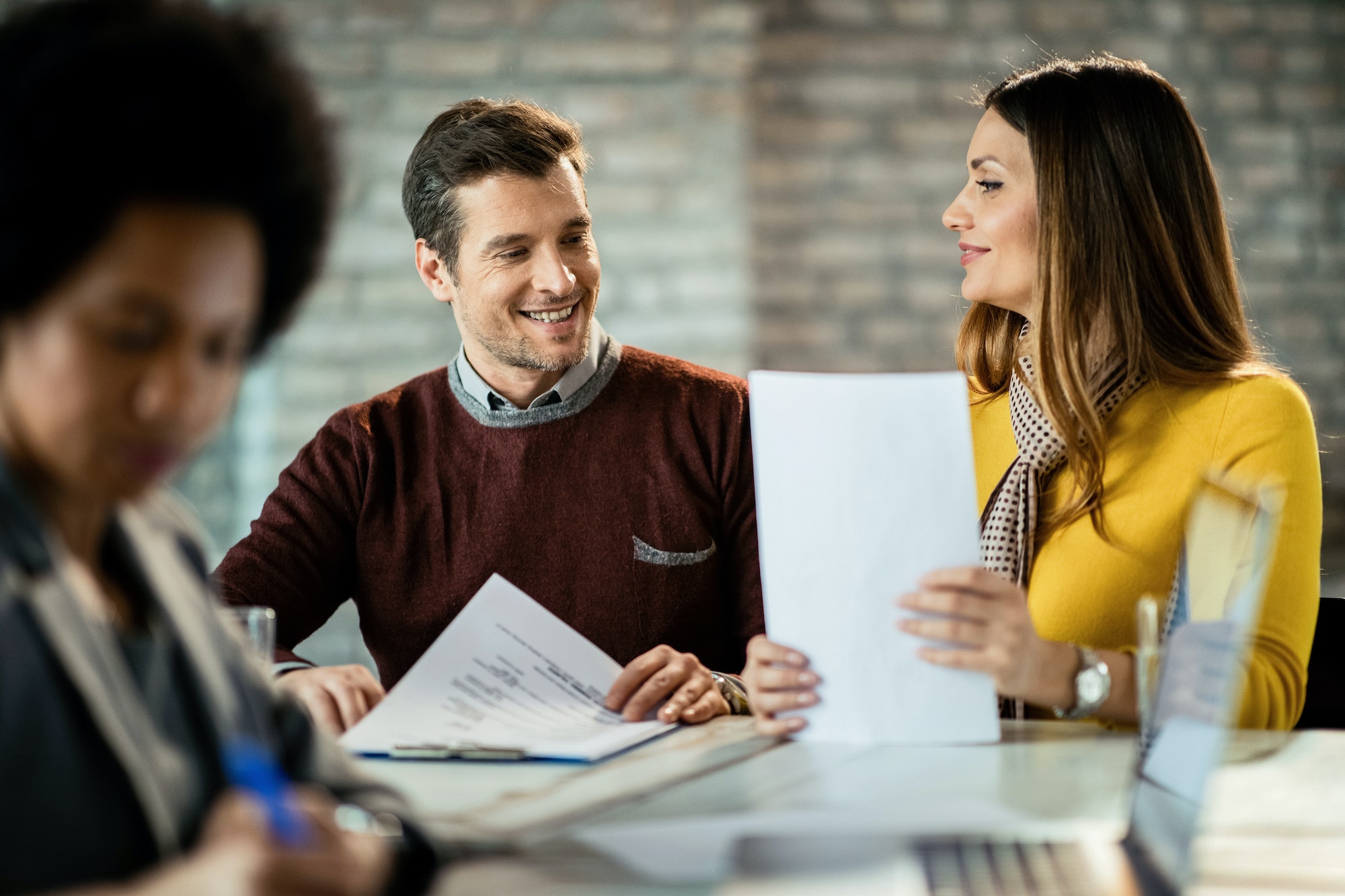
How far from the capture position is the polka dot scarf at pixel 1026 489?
1393 mm

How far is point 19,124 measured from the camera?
1.58 ft

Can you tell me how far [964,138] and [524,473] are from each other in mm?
1980

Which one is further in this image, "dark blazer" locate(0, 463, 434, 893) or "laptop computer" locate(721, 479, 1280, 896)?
"laptop computer" locate(721, 479, 1280, 896)

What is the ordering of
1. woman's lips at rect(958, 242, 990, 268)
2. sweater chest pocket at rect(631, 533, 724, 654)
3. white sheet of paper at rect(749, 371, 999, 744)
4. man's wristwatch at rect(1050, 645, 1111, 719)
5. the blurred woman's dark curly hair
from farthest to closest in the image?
sweater chest pocket at rect(631, 533, 724, 654), woman's lips at rect(958, 242, 990, 268), man's wristwatch at rect(1050, 645, 1111, 719), white sheet of paper at rect(749, 371, 999, 744), the blurred woman's dark curly hair

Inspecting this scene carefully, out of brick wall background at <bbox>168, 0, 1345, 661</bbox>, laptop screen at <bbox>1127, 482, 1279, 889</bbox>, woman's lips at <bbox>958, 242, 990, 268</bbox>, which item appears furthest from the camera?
brick wall background at <bbox>168, 0, 1345, 661</bbox>

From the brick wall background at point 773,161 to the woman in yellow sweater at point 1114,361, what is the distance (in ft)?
5.27

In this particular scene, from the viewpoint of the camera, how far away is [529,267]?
5.76 feet

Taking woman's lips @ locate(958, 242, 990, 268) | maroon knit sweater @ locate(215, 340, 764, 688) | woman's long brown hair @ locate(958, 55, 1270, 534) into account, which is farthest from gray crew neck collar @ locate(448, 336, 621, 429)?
woman's long brown hair @ locate(958, 55, 1270, 534)

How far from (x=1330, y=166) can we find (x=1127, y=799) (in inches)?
114

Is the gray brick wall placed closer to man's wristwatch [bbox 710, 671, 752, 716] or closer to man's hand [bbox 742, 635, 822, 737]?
man's wristwatch [bbox 710, 671, 752, 716]

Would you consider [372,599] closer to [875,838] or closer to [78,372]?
[875,838]

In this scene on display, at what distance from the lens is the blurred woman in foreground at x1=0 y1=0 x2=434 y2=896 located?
0.48 metres

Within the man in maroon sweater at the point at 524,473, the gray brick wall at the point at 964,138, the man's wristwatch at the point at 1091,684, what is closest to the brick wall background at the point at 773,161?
the gray brick wall at the point at 964,138

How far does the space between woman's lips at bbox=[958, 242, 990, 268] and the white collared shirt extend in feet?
1.84
